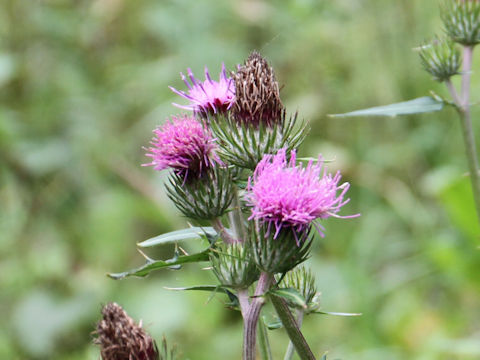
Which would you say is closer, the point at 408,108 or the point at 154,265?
the point at 154,265

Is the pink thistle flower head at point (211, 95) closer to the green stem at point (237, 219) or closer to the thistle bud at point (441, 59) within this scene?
the green stem at point (237, 219)

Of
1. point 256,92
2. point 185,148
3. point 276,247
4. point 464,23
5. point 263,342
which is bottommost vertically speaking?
point 263,342

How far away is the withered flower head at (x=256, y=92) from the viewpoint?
1.64m

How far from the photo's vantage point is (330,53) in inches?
214

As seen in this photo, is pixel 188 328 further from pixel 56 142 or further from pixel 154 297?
pixel 56 142

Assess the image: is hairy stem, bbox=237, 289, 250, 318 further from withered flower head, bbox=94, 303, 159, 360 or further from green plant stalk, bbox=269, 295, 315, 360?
withered flower head, bbox=94, 303, 159, 360

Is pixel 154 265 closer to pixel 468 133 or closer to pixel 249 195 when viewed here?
pixel 249 195

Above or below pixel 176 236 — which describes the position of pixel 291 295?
below

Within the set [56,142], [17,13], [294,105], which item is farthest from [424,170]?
[17,13]

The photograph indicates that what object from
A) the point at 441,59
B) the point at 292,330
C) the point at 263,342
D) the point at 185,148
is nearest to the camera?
the point at 292,330

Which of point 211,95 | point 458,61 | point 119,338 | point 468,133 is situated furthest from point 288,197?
point 458,61

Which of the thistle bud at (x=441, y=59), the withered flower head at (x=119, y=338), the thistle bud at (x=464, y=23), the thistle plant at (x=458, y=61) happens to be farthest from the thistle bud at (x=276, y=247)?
the thistle bud at (x=464, y=23)

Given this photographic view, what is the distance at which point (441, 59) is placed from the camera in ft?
6.77

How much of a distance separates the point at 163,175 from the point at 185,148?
2.61 m
